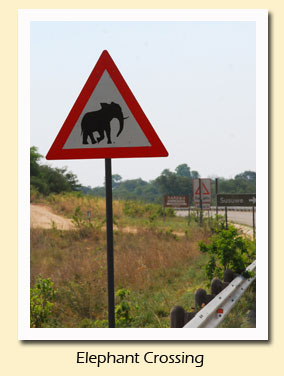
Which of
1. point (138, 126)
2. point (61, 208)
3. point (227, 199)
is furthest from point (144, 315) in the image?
point (61, 208)

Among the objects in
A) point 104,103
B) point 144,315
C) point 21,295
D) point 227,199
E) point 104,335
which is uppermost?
point 104,103

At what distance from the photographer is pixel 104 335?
413 centimetres

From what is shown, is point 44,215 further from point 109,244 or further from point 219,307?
point 109,244

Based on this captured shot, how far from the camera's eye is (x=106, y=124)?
3.50m

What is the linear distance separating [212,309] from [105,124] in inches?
85.1

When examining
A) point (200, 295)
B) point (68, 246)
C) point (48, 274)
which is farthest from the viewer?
point (68, 246)

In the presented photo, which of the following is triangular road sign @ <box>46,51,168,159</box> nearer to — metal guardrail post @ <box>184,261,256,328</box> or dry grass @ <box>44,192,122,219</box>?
metal guardrail post @ <box>184,261,256,328</box>

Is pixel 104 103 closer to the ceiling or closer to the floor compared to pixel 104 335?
closer to the ceiling

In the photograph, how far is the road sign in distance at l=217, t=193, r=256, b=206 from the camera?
32.3 ft

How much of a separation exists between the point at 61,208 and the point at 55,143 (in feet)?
77.1

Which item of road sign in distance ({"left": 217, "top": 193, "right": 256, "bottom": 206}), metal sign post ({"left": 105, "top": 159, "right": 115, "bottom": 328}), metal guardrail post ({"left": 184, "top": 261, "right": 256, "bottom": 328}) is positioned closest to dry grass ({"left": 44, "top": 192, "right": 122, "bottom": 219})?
road sign in distance ({"left": 217, "top": 193, "right": 256, "bottom": 206})

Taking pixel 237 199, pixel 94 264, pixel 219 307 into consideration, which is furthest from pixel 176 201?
pixel 219 307

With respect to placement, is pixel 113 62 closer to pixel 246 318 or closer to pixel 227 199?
pixel 246 318

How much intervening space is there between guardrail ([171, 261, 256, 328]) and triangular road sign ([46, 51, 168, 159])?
5.32ft
